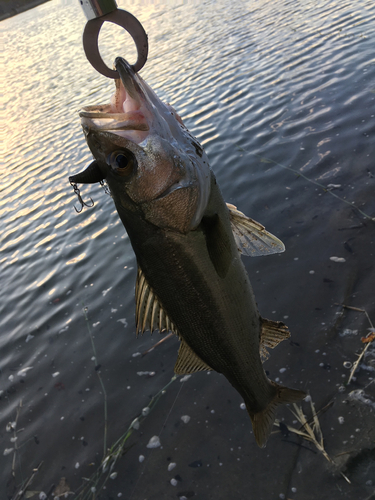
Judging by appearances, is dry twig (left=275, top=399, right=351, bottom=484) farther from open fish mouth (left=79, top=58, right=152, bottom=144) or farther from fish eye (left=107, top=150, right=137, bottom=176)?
open fish mouth (left=79, top=58, right=152, bottom=144)

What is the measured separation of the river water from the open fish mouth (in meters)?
3.06

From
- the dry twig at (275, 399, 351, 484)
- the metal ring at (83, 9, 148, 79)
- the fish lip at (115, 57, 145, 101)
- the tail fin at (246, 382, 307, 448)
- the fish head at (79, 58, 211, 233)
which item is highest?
the metal ring at (83, 9, 148, 79)

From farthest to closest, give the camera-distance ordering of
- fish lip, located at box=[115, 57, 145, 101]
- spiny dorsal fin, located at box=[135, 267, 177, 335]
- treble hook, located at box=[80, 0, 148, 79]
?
Result: 1. spiny dorsal fin, located at box=[135, 267, 177, 335]
2. fish lip, located at box=[115, 57, 145, 101]
3. treble hook, located at box=[80, 0, 148, 79]

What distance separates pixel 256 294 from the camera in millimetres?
5254

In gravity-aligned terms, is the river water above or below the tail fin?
below

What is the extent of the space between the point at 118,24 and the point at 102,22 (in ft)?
0.24

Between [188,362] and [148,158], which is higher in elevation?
[148,158]

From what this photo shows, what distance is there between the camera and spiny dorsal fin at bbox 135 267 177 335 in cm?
238

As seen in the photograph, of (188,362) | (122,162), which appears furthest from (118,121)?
(188,362)

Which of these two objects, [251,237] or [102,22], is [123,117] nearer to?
[102,22]

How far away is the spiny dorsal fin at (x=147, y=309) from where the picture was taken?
7.80ft

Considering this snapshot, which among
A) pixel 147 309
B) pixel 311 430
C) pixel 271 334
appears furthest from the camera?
pixel 311 430

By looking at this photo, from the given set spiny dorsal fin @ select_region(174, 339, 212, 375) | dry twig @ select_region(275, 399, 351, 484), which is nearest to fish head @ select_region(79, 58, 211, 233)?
spiny dorsal fin @ select_region(174, 339, 212, 375)

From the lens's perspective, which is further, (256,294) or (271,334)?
(256,294)
